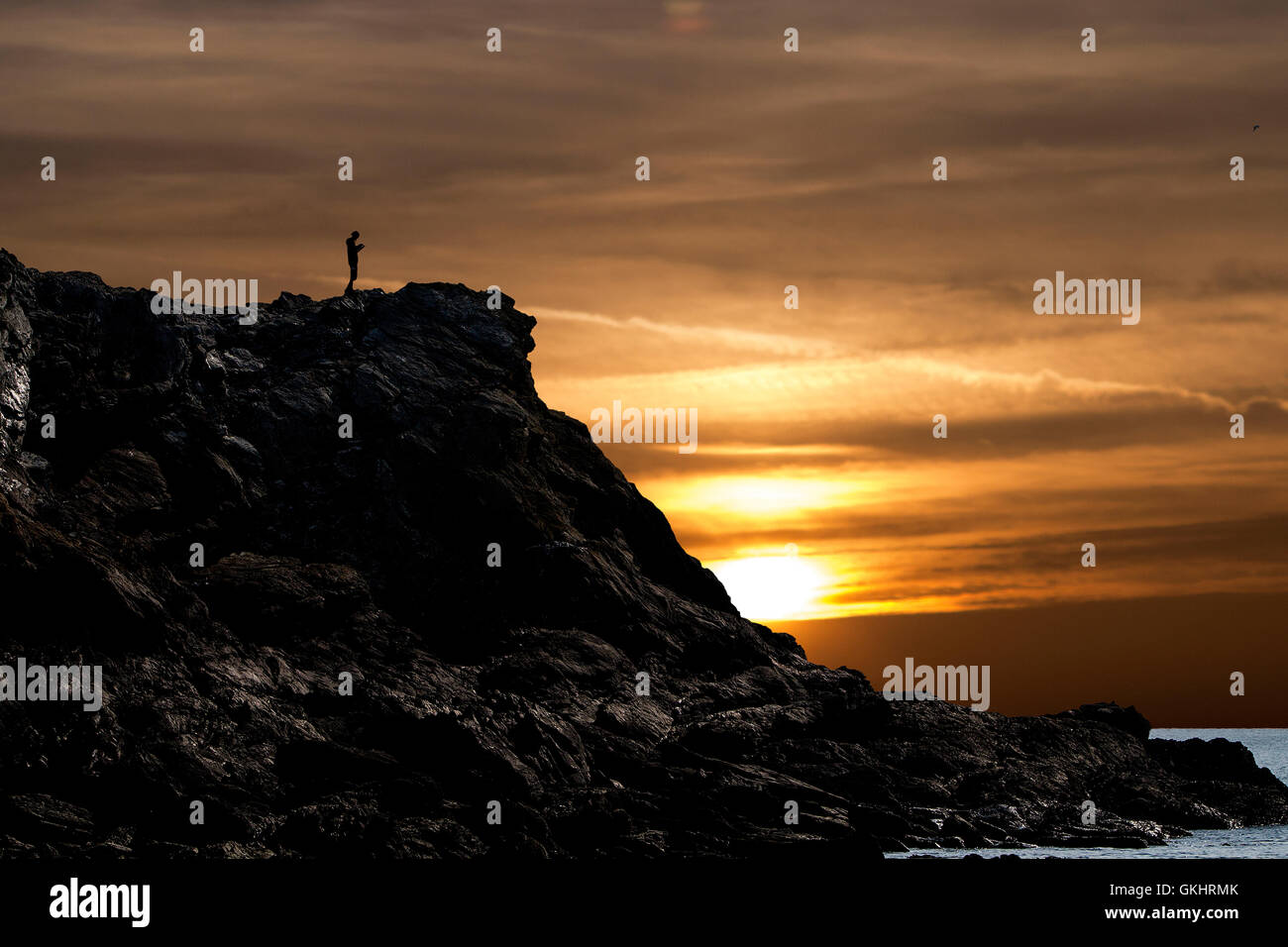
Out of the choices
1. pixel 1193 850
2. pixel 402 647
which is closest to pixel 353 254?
pixel 402 647

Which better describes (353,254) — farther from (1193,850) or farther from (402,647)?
(1193,850)

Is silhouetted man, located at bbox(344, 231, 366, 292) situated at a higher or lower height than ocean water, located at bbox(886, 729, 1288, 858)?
higher

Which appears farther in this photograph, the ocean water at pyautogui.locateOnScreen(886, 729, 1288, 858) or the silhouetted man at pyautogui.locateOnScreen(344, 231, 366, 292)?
the silhouetted man at pyautogui.locateOnScreen(344, 231, 366, 292)

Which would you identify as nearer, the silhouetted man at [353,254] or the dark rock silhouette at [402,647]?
the dark rock silhouette at [402,647]

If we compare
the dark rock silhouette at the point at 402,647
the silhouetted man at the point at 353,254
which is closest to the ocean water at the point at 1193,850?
the dark rock silhouette at the point at 402,647

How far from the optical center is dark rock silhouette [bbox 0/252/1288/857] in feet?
227

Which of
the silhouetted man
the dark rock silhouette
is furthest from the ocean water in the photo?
the silhouetted man

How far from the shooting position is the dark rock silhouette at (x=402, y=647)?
6906cm

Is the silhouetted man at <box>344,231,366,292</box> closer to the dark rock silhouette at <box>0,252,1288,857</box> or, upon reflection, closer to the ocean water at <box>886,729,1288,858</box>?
the dark rock silhouette at <box>0,252,1288,857</box>

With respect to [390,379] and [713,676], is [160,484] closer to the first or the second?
[390,379]

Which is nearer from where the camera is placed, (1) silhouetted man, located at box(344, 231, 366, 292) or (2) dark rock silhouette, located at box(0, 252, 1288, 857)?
(2) dark rock silhouette, located at box(0, 252, 1288, 857)

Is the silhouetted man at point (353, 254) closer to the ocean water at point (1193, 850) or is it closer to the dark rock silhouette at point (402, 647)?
the dark rock silhouette at point (402, 647)

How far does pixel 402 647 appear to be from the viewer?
94.4 meters
